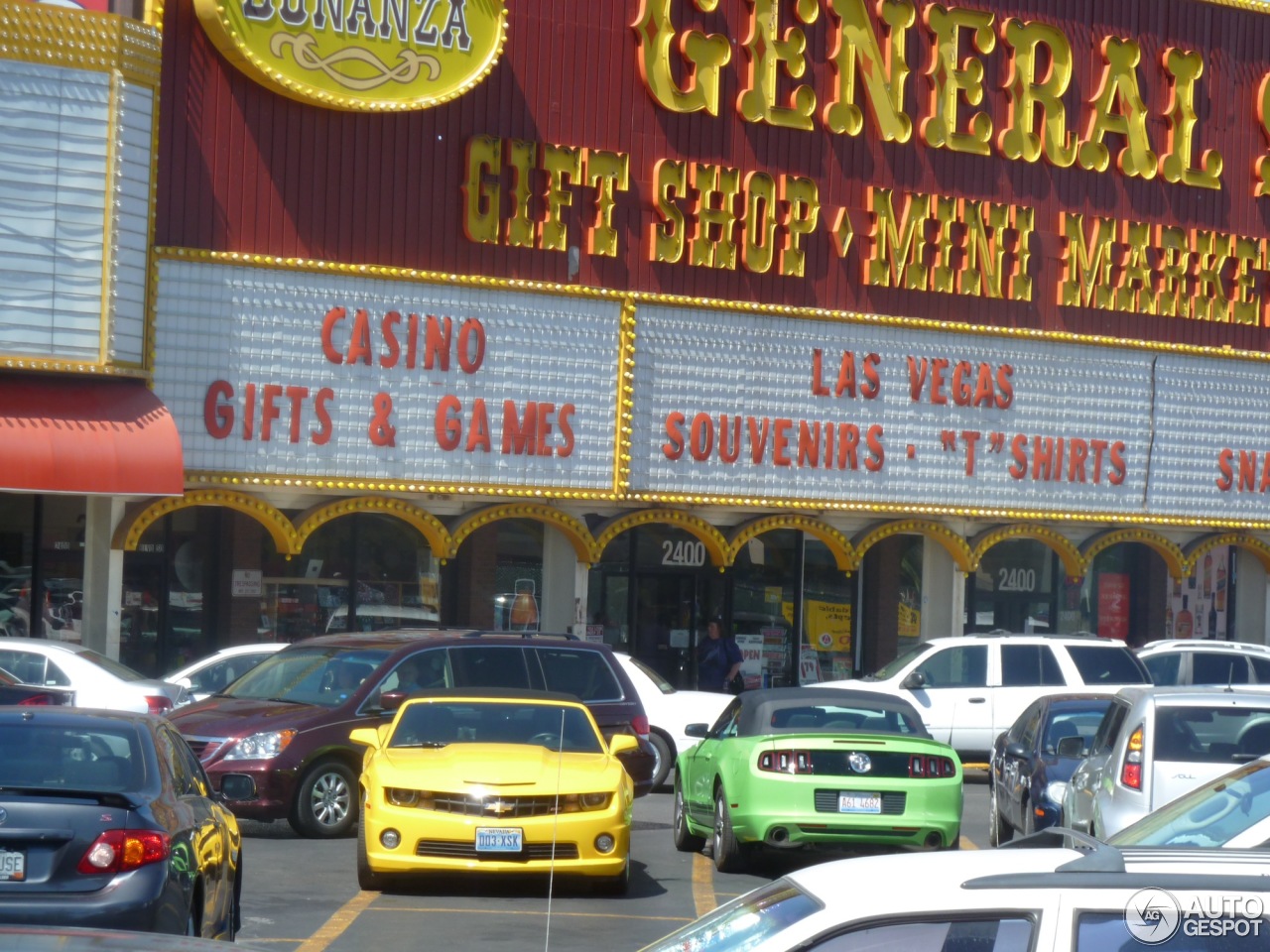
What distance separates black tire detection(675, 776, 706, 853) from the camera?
1519 centimetres

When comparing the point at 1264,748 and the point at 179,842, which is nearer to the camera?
the point at 179,842

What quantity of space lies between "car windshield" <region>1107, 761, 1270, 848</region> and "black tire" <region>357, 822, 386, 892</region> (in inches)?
199

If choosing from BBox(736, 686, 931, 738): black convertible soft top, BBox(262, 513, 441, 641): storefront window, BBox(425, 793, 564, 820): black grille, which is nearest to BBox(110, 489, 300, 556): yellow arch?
BBox(262, 513, 441, 641): storefront window

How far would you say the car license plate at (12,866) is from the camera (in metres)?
7.93

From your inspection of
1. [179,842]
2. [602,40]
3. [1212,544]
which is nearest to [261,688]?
[179,842]

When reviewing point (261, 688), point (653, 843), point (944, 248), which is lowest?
point (653, 843)

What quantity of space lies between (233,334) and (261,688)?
7.07 metres

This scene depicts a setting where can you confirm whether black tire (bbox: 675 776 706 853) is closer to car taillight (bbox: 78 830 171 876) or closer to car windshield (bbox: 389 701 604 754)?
car windshield (bbox: 389 701 604 754)

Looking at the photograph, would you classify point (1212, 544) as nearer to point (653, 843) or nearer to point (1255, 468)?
point (1255, 468)

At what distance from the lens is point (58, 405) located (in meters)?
21.1

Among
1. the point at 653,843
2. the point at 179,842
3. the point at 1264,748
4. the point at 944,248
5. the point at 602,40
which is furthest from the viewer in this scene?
the point at 944,248

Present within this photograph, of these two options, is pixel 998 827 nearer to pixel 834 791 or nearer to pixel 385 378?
pixel 834 791

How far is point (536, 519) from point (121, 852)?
17.6 meters

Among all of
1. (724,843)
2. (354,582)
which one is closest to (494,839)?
(724,843)
